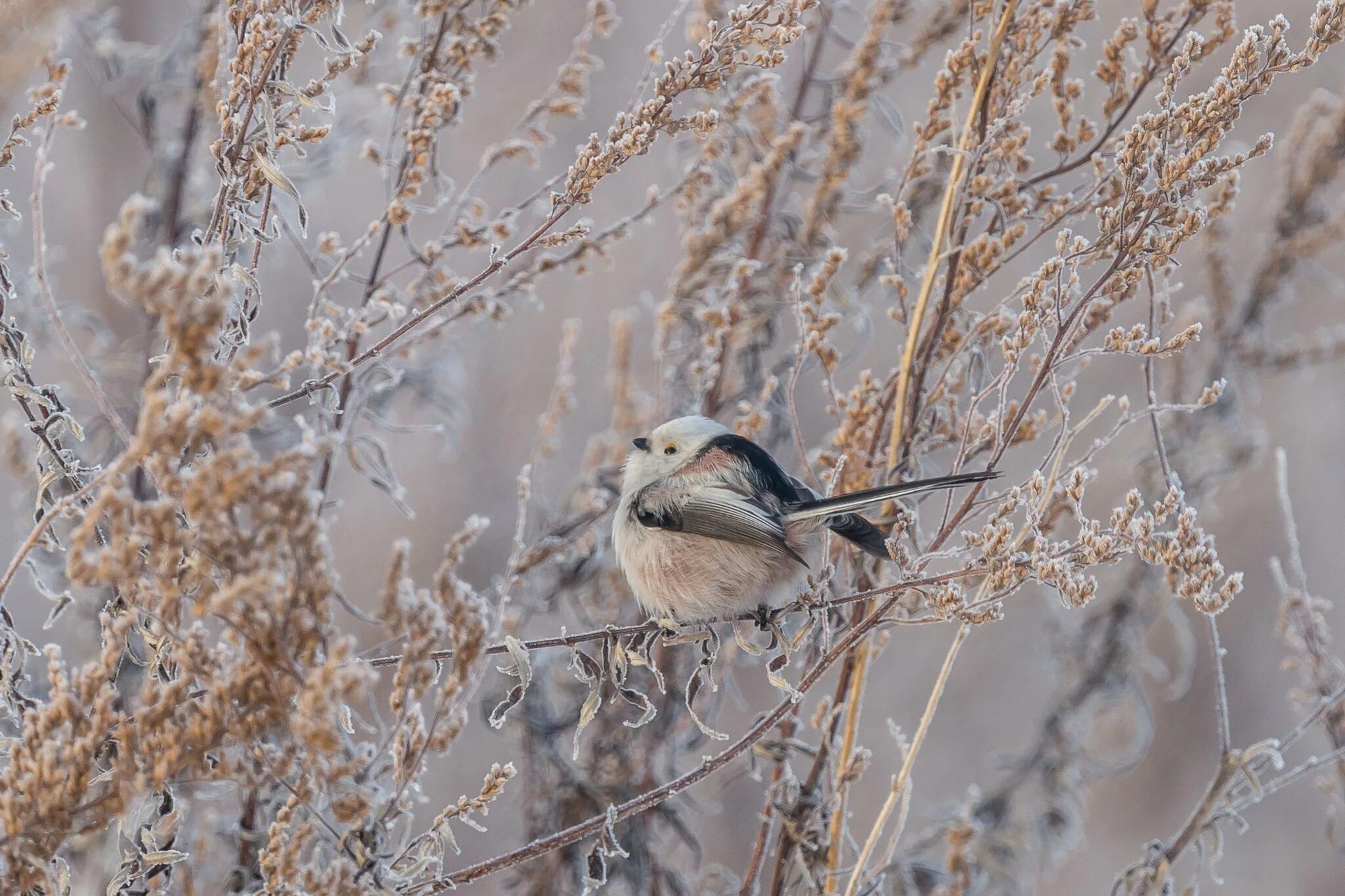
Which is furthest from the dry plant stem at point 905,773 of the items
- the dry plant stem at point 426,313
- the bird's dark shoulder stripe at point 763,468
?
the dry plant stem at point 426,313

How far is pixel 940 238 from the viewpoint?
132cm

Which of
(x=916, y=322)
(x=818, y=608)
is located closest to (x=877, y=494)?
(x=818, y=608)

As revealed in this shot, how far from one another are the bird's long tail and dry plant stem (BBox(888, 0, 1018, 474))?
0.12 meters

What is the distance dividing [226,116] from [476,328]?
31.7 inches

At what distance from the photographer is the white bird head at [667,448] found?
1.74 meters

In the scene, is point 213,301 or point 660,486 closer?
point 213,301

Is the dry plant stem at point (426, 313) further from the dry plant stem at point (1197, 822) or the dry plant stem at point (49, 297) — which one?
the dry plant stem at point (1197, 822)

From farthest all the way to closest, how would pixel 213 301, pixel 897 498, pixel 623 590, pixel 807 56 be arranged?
1. pixel 807 56
2. pixel 623 590
3. pixel 897 498
4. pixel 213 301

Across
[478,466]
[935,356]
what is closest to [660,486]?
[935,356]

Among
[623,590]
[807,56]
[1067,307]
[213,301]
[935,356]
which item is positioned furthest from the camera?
[807,56]

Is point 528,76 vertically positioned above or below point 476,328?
above

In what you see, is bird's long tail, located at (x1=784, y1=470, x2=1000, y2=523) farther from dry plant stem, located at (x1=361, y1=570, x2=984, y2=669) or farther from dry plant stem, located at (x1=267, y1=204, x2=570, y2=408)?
dry plant stem, located at (x1=267, y1=204, x2=570, y2=408)

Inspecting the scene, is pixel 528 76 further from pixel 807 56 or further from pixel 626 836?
pixel 626 836

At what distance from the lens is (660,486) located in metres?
1.76
